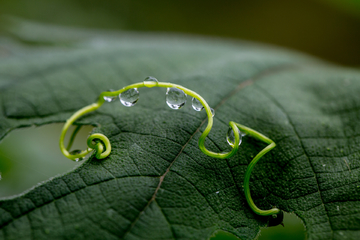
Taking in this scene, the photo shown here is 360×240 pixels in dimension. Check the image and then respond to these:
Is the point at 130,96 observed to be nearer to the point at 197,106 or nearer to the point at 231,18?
the point at 197,106

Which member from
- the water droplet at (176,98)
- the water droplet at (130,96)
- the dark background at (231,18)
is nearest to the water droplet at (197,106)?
the water droplet at (176,98)

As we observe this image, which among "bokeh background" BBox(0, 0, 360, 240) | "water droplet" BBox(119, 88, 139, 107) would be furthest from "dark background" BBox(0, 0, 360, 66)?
"water droplet" BBox(119, 88, 139, 107)

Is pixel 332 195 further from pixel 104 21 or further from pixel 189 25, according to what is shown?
pixel 189 25

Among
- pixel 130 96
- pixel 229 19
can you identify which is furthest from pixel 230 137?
pixel 229 19

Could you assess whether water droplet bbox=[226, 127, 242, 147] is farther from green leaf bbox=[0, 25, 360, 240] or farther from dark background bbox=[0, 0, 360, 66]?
dark background bbox=[0, 0, 360, 66]

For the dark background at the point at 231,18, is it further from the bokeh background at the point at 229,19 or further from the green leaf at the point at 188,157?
the green leaf at the point at 188,157

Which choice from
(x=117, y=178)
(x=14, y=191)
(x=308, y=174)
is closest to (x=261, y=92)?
(x=308, y=174)

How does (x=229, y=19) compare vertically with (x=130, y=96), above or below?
above
